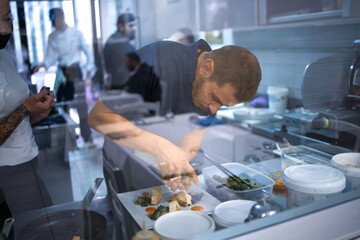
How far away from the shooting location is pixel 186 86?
0.94m

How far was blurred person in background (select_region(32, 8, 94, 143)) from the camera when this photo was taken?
1.35 meters

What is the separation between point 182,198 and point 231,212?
0.13m

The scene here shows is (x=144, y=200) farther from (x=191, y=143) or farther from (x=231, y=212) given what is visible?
(x=191, y=143)

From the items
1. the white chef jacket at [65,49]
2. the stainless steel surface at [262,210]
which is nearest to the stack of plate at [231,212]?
the stainless steel surface at [262,210]

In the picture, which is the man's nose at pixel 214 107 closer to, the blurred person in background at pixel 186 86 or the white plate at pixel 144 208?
the blurred person in background at pixel 186 86

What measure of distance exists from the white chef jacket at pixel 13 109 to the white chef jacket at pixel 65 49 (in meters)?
0.37

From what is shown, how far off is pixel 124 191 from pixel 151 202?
108 millimetres

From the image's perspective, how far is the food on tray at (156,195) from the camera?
0.77 meters

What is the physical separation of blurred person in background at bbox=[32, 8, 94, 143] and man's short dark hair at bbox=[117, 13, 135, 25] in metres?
0.27

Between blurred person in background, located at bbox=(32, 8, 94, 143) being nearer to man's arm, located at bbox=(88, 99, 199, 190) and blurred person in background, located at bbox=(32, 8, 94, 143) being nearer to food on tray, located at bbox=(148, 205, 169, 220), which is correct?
man's arm, located at bbox=(88, 99, 199, 190)

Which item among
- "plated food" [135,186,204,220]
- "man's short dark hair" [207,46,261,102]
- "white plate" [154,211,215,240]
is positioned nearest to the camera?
"white plate" [154,211,215,240]

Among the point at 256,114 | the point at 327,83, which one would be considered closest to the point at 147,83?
the point at 327,83

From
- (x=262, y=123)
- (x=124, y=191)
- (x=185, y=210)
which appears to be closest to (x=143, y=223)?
(x=185, y=210)

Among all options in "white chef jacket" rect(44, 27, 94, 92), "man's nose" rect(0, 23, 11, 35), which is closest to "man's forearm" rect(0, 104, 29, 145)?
"man's nose" rect(0, 23, 11, 35)
